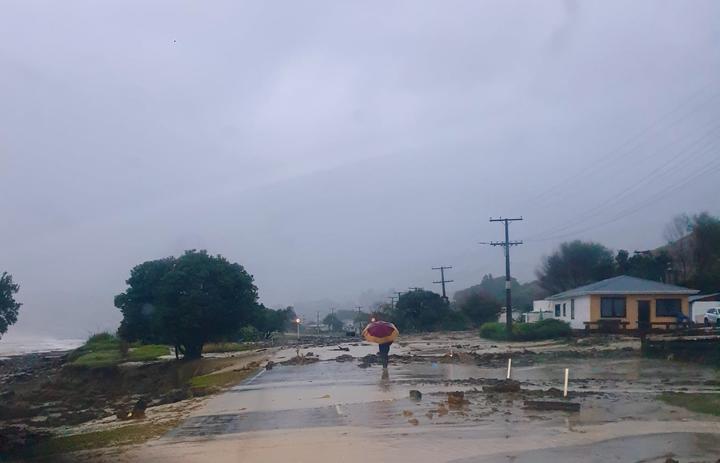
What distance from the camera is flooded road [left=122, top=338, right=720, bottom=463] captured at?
1401 centimetres

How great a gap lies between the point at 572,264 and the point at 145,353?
5428cm

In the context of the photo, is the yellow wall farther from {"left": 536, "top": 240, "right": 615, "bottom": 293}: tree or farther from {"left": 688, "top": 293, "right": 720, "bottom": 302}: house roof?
{"left": 536, "top": 240, "right": 615, "bottom": 293}: tree

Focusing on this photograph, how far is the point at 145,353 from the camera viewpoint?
223 feet

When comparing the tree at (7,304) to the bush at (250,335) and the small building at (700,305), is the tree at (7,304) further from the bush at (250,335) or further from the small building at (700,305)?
the small building at (700,305)

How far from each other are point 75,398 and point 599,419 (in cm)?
2603

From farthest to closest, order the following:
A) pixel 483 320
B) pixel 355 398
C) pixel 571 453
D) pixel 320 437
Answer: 1. pixel 483 320
2. pixel 355 398
3. pixel 320 437
4. pixel 571 453

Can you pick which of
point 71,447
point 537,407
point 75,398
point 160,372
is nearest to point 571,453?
point 537,407

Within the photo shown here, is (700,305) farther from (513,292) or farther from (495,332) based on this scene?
(513,292)

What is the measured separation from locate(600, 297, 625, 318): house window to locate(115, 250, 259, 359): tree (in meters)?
22.6

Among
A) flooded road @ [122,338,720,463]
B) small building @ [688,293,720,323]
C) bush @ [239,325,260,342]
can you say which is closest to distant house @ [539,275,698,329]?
small building @ [688,293,720,323]

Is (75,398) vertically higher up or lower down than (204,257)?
lower down

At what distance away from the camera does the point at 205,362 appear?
5325cm

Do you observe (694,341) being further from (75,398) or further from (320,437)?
(75,398)

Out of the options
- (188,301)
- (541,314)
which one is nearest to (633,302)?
(541,314)
